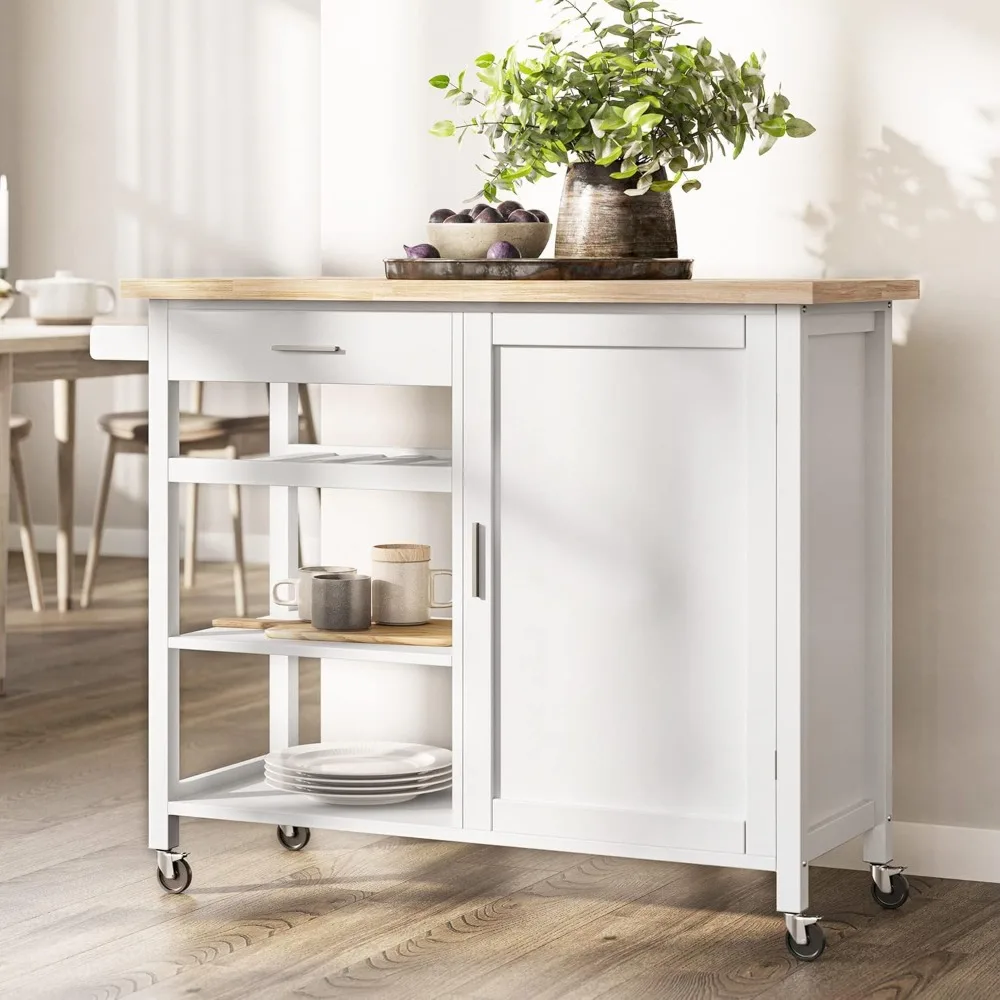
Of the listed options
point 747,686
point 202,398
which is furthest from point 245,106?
point 747,686

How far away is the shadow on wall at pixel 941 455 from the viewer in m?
2.61

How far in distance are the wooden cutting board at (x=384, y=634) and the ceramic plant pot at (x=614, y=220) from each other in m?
0.60

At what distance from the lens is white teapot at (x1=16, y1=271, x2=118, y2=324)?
4.68 m

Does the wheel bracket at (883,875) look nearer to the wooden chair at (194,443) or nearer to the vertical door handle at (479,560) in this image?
the vertical door handle at (479,560)

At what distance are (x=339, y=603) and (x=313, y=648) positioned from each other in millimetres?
89

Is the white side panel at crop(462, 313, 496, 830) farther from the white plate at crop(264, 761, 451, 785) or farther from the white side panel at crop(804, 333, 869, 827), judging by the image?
the white side panel at crop(804, 333, 869, 827)

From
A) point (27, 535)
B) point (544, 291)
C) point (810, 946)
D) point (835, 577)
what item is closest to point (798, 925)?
point (810, 946)

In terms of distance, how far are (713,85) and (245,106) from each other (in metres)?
3.67

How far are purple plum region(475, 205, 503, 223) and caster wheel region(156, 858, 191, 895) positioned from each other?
42.4 inches

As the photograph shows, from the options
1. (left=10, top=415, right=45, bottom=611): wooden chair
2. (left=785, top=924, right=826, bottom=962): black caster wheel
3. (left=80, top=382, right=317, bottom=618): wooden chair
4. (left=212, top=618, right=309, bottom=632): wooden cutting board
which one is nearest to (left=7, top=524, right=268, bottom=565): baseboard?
(left=80, top=382, right=317, bottom=618): wooden chair

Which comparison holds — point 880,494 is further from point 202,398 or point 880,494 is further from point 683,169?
point 202,398

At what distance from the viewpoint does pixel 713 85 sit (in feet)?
7.89

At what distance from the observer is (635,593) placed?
233cm

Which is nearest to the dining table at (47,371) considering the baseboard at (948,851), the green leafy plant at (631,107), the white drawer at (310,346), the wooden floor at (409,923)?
the wooden floor at (409,923)
